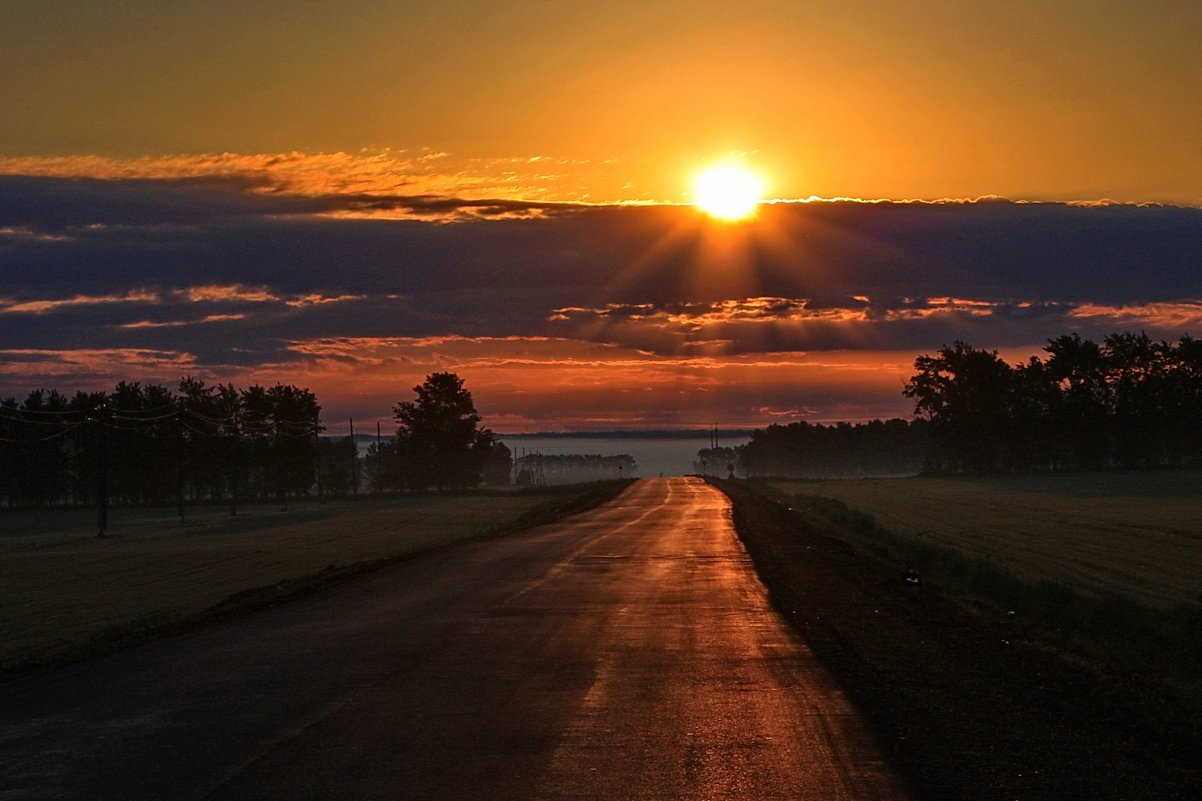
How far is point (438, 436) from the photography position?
159 metres

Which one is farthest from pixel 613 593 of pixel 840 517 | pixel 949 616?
pixel 840 517

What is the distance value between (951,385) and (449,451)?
6261 centimetres

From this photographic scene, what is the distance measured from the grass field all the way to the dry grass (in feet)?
0.18

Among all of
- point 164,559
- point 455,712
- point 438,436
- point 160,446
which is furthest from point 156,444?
point 455,712

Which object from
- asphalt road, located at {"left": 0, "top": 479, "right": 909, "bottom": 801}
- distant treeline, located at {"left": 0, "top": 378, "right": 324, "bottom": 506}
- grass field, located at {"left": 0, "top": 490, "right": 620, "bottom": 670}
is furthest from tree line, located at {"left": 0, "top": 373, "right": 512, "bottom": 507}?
asphalt road, located at {"left": 0, "top": 479, "right": 909, "bottom": 801}

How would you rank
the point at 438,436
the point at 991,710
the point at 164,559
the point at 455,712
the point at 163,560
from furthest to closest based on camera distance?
the point at 438,436, the point at 164,559, the point at 163,560, the point at 991,710, the point at 455,712

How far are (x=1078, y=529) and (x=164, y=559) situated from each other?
33.7m

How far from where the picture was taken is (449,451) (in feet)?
523

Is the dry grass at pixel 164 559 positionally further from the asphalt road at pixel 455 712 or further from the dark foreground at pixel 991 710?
the dark foreground at pixel 991 710

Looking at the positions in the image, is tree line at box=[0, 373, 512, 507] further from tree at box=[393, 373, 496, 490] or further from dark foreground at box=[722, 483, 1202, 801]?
dark foreground at box=[722, 483, 1202, 801]

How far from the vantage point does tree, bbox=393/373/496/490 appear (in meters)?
159

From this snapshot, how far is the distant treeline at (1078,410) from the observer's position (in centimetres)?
13638

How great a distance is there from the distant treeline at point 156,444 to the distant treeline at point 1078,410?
7463 centimetres

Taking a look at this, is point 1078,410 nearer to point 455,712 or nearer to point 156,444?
point 156,444
